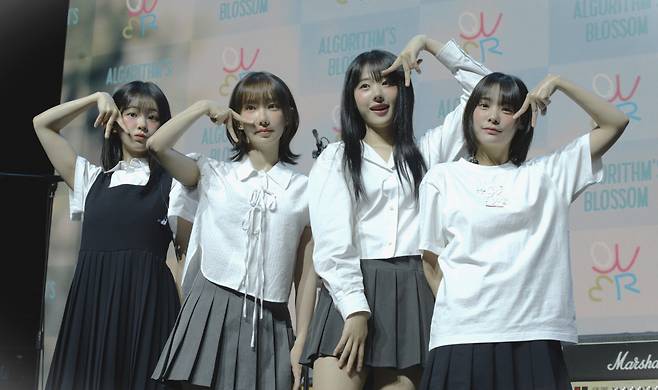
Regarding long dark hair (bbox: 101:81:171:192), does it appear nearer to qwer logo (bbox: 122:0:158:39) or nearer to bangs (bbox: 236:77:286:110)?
bangs (bbox: 236:77:286:110)

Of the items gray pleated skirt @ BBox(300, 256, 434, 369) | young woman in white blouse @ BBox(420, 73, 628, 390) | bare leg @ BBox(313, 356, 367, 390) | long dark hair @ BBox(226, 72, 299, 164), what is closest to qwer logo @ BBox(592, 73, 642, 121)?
young woman in white blouse @ BBox(420, 73, 628, 390)

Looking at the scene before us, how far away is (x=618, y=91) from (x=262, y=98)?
1.37 m

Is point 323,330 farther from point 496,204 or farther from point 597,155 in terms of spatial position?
point 597,155

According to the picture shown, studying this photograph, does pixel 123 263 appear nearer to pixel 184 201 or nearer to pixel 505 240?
pixel 184 201

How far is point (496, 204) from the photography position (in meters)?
2.08

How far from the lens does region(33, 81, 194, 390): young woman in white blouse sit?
8.76ft

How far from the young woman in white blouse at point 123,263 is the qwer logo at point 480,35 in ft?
4.07

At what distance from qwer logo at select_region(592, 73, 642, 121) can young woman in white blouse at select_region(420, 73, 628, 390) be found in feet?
3.75

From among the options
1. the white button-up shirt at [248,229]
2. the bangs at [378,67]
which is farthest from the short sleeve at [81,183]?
the bangs at [378,67]

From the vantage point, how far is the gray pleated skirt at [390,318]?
7.03 ft

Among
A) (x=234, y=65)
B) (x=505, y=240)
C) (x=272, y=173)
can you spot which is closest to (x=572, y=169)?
(x=505, y=240)

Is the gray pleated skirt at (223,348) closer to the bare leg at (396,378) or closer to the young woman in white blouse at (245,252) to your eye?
the young woman in white blouse at (245,252)

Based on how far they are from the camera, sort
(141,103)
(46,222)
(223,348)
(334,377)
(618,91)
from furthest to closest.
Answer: (46,222) → (618,91) → (141,103) → (223,348) → (334,377)

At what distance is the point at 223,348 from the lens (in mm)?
2355
